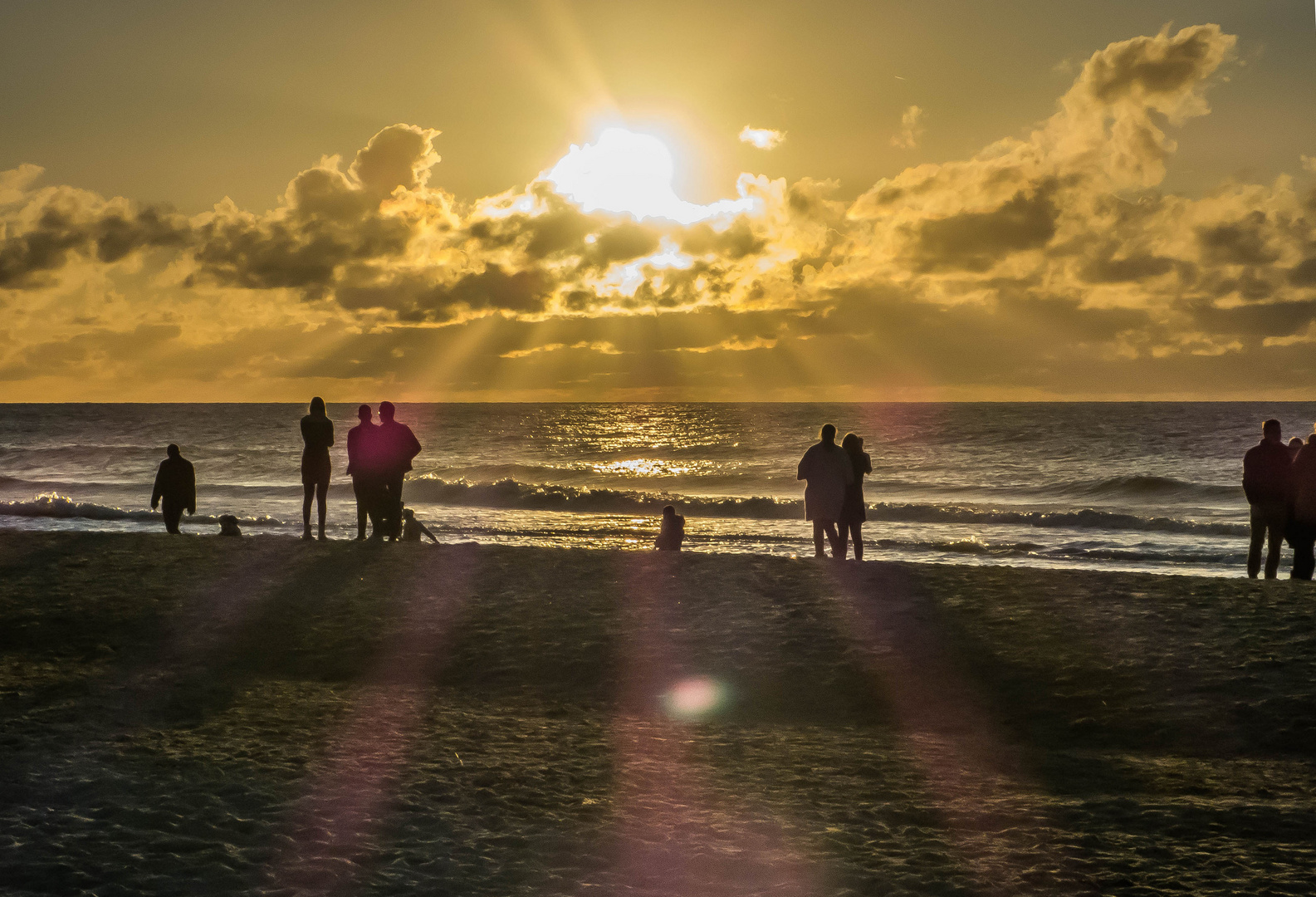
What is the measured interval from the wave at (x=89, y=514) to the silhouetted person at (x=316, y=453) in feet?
39.8

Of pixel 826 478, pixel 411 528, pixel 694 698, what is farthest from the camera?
pixel 411 528

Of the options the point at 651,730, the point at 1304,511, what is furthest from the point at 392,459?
the point at 1304,511

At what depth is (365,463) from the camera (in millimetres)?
11930

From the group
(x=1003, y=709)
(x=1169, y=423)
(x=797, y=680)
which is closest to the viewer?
(x=1003, y=709)

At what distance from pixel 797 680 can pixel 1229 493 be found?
104 feet

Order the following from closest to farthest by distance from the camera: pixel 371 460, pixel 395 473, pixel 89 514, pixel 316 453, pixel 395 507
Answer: pixel 371 460, pixel 395 473, pixel 316 453, pixel 395 507, pixel 89 514

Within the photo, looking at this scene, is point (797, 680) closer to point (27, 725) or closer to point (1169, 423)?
point (27, 725)

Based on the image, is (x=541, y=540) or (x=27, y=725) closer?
(x=27, y=725)

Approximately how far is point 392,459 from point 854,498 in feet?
17.6

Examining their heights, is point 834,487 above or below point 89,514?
above

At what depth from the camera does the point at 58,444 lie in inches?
2571

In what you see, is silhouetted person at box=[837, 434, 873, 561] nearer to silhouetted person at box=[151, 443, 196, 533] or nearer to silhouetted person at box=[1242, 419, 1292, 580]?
silhouetted person at box=[1242, 419, 1292, 580]

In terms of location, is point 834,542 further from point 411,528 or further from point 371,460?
point 411,528

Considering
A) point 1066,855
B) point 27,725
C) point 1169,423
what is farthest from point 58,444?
point 1169,423
